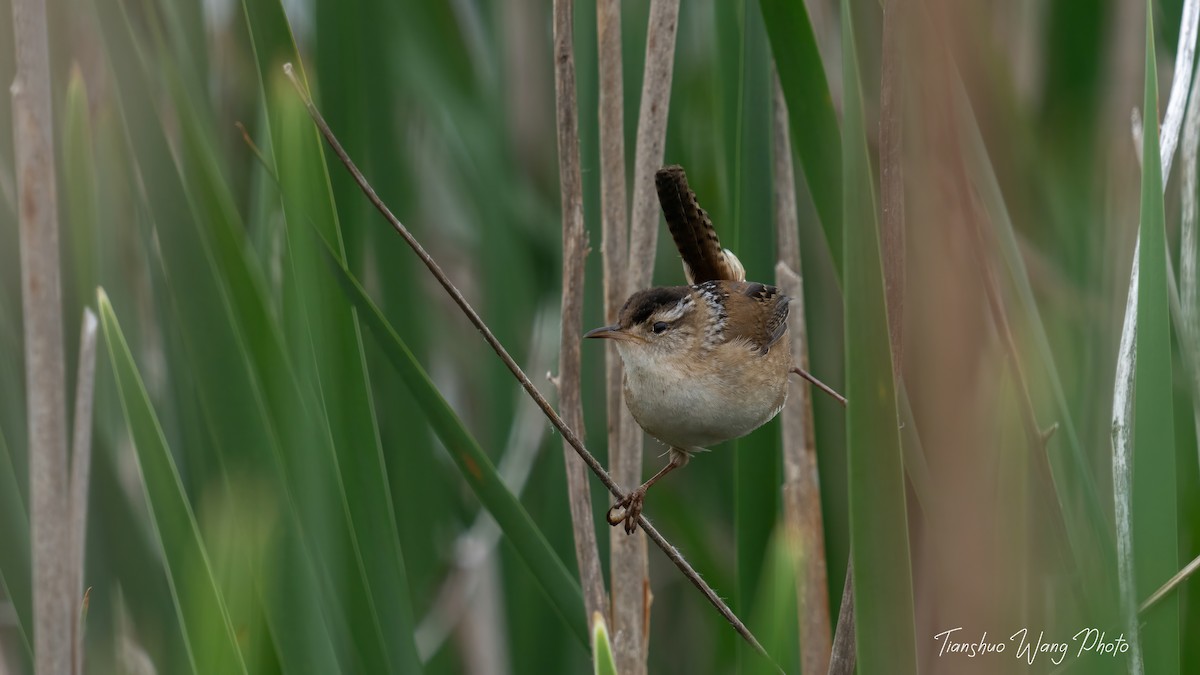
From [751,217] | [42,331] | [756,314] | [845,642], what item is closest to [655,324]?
[756,314]

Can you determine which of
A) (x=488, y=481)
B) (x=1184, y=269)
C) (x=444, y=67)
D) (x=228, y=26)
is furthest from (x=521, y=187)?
(x=1184, y=269)

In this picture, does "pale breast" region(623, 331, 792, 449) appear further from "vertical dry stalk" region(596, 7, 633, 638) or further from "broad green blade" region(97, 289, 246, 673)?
"broad green blade" region(97, 289, 246, 673)

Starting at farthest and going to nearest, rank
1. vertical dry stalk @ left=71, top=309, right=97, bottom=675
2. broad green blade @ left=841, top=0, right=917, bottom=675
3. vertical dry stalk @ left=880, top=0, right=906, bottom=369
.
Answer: vertical dry stalk @ left=71, top=309, right=97, bottom=675
vertical dry stalk @ left=880, top=0, right=906, bottom=369
broad green blade @ left=841, top=0, right=917, bottom=675

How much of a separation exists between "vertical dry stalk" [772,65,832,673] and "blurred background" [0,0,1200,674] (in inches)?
4.3

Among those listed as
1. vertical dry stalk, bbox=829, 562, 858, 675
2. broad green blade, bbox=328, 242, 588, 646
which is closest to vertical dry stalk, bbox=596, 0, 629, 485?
broad green blade, bbox=328, 242, 588, 646

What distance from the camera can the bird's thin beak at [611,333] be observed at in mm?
1784

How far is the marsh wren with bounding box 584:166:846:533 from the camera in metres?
1.79

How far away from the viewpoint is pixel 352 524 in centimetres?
132

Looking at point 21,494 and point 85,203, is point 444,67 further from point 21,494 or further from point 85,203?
point 21,494

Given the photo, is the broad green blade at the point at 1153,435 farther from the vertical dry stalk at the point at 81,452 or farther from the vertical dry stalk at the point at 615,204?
the vertical dry stalk at the point at 81,452

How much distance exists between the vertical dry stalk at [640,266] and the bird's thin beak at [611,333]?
0.08m

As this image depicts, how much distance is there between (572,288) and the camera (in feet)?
5.59

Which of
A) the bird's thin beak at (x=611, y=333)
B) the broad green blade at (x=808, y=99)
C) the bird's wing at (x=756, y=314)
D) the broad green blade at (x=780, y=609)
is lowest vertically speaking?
the broad green blade at (x=780, y=609)

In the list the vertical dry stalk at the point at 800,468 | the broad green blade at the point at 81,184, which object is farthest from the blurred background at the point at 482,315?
the vertical dry stalk at the point at 800,468
